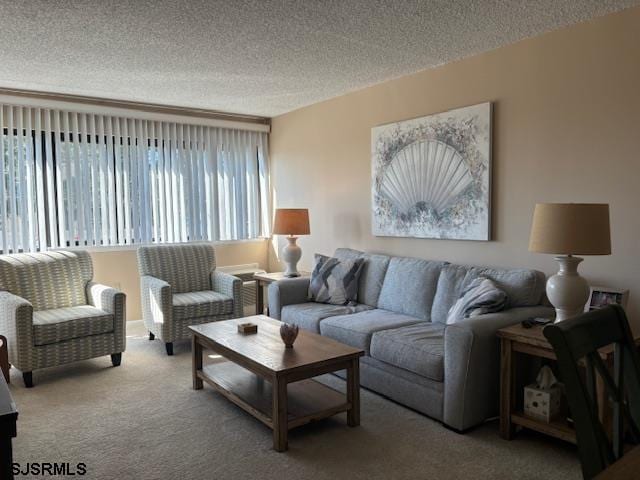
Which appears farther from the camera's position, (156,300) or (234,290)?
(234,290)

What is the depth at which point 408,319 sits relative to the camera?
3.61m

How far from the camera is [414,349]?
2.98 m

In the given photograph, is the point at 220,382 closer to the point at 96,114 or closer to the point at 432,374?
the point at 432,374

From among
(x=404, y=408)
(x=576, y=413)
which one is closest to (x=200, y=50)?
(x=404, y=408)

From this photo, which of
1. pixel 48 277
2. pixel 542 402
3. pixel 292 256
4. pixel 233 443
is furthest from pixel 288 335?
pixel 48 277

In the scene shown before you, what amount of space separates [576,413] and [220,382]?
244 cm

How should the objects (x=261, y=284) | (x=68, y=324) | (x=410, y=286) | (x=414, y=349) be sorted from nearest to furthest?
1. (x=414, y=349)
2. (x=68, y=324)
3. (x=410, y=286)
4. (x=261, y=284)

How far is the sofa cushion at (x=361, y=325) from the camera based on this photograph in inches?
132

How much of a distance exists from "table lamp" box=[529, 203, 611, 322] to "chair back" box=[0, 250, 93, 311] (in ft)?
11.8

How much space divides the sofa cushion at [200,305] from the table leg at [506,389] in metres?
2.56

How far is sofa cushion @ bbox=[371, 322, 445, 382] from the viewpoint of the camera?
286 cm

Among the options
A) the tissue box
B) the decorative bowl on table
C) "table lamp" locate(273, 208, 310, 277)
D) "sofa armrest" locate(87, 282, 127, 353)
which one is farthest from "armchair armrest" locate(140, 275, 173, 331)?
the tissue box

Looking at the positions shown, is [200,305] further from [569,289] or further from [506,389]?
[569,289]

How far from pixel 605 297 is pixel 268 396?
2.01 m
